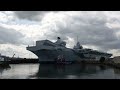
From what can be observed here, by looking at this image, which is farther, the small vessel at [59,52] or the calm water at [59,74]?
the small vessel at [59,52]

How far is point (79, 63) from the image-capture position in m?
47.2

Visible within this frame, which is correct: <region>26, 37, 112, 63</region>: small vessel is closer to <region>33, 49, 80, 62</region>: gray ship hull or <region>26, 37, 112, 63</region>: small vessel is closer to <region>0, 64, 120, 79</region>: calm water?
<region>33, 49, 80, 62</region>: gray ship hull

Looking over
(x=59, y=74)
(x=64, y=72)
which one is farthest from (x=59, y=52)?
(x=59, y=74)

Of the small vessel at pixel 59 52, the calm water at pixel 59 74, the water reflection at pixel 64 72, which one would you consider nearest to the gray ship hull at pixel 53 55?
the small vessel at pixel 59 52

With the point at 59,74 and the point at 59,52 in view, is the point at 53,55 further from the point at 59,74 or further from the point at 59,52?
the point at 59,74

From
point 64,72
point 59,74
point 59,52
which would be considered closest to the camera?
point 59,74

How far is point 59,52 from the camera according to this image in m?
39.9

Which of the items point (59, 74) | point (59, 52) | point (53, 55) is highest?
point (59, 52)

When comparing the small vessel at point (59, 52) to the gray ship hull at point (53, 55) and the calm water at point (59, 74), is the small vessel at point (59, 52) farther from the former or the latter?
the calm water at point (59, 74)

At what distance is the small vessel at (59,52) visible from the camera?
37031 mm

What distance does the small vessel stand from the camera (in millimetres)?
37031
